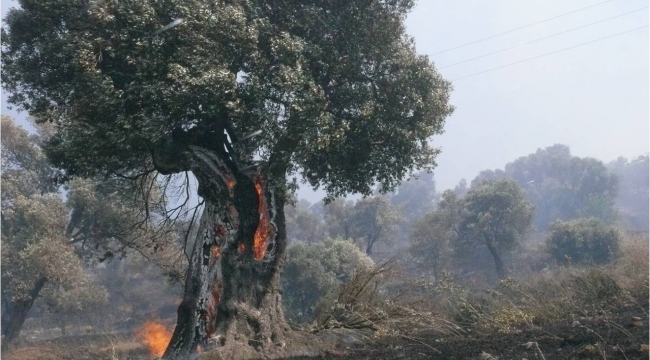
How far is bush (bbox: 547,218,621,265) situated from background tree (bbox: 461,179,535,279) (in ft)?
23.3

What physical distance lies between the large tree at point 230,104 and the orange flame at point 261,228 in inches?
1.5

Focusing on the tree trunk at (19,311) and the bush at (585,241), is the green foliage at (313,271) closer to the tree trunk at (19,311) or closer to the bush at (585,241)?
the tree trunk at (19,311)

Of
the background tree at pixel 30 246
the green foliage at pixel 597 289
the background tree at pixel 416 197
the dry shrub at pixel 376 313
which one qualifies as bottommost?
the dry shrub at pixel 376 313

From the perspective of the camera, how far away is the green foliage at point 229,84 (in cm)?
1179

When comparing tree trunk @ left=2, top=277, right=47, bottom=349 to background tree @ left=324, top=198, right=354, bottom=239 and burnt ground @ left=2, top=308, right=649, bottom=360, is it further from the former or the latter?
background tree @ left=324, top=198, right=354, bottom=239

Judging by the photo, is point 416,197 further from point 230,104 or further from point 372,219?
point 230,104

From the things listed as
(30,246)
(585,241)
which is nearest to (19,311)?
(30,246)

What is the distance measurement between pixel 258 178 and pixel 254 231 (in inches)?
54.4

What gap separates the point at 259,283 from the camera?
1327 cm

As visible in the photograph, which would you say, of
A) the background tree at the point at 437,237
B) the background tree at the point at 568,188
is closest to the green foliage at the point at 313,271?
the background tree at the point at 437,237

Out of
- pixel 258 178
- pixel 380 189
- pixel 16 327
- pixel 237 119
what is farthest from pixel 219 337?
pixel 16 327

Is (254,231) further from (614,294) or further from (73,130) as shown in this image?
(614,294)

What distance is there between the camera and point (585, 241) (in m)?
51.8

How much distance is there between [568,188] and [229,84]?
4600 inches
